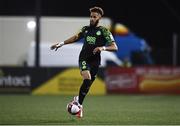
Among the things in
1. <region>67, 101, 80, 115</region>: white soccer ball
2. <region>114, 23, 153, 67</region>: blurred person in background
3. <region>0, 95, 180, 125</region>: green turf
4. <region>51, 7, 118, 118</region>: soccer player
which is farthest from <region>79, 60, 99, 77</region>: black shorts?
<region>114, 23, 153, 67</region>: blurred person in background

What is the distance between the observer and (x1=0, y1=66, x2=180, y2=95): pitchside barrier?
27.4 m

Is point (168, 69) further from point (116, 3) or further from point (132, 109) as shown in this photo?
point (116, 3)

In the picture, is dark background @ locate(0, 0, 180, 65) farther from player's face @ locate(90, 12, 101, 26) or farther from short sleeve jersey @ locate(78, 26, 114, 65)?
player's face @ locate(90, 12, 101, 26)

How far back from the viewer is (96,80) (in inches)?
1084

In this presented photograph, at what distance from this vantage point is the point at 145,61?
37.0 m

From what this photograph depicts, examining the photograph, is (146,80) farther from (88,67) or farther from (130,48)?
(88,67)

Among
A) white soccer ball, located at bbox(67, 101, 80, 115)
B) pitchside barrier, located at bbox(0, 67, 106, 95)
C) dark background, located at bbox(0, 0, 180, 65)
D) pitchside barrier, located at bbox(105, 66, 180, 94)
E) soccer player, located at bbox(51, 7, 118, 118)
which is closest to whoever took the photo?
white soccer ball, located at bbox(67, 101, 80, 115)

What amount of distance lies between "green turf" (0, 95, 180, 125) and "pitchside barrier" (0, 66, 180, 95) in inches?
174

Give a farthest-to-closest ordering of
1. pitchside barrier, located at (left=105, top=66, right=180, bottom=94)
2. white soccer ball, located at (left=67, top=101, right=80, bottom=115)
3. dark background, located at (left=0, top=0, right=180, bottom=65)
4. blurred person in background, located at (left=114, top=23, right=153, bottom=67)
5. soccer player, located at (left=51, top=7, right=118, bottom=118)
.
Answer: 1. dark background, located at (left=0, top=0, right=180, bottom=65)
2. blurred person in background, located at (left=114, top=23, right=153, bottom=67)
3. pitchside barrier, located at (left=105, top=66, right=180, bottom=94)
4. soccer player, located at (left=51, top=7, right=118, bottom=118)
5. white soccer ball, located at (left=67, top=101, right=80, bottom=115)

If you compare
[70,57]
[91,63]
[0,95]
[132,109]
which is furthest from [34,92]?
[91,63]

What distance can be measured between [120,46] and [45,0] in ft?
22.2

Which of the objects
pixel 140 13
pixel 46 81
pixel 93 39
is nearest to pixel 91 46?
pixel 93 39

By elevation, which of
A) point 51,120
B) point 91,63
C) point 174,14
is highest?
point 174,14

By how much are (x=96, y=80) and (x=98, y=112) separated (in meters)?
9.39
